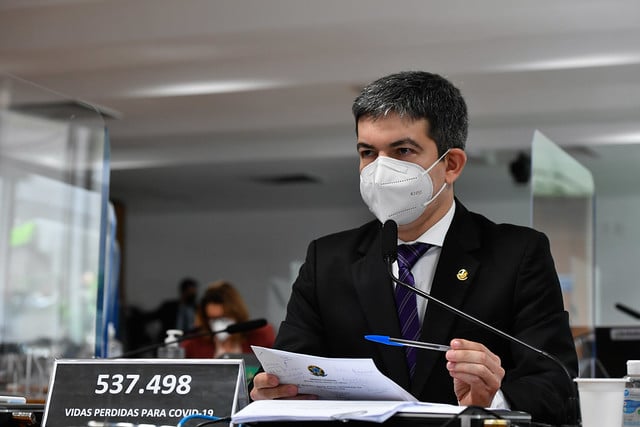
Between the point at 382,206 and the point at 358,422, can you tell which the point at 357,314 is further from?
the point at 358,422

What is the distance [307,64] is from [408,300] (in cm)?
449

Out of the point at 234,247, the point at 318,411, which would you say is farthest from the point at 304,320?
the point at 234,247

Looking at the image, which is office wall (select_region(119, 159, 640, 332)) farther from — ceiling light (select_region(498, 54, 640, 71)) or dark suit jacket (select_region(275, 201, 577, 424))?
dark suit jacket (select_region(275, 201, 577, 424))

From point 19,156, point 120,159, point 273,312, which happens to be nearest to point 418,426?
point 19,156

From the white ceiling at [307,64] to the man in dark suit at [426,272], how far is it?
11.0 feet

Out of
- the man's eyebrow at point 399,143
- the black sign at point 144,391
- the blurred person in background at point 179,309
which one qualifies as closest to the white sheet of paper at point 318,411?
the black sign at point 144,391

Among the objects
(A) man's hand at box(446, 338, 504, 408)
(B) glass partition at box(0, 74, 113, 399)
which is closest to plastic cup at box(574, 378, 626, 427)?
(A) man's hand at box(446, 338, 504, 408)

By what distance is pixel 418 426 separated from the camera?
117cm

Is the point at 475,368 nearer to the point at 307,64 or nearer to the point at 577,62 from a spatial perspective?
the point at 577,62

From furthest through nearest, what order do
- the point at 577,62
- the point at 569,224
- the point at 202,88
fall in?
the point at 202,88 < the point at 577,62 < the point at 569,224

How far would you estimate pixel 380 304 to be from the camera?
1748mm

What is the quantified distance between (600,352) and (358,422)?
2.28 meters

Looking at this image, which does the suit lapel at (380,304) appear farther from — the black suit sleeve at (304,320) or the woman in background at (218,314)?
the woman in background at (218,314)

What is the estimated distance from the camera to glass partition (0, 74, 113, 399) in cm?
359
